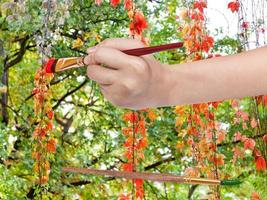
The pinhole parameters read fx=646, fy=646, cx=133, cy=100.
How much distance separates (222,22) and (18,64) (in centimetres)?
98

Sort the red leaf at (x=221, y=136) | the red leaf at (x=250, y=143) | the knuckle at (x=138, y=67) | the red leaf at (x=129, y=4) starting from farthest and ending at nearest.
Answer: the red leaf at (x=221, y=136) < the red leaf at (x=250, y=143) < the red leaf at (x=129, y=4) < the knuckle at (x=138, y=67)

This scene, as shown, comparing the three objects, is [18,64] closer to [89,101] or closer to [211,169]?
[89,101]

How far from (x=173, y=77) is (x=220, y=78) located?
4cm

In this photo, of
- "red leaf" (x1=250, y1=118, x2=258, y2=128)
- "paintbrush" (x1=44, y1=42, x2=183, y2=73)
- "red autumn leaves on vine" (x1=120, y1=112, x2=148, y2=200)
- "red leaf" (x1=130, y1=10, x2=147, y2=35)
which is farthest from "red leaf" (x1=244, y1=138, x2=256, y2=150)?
"paintbrush" (x1=44, y1=42, x2=183, y2=73)

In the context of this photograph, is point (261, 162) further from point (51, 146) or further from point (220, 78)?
point (220, 78)

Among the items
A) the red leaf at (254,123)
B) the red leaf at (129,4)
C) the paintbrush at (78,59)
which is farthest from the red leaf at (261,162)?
the paintbrush at (78,59)

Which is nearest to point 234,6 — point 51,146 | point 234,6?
point 234,6

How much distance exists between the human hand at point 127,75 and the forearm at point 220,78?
0.04ft

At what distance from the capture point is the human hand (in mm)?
560

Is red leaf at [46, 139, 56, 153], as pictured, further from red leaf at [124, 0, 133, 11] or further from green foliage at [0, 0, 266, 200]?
red leaf at [124, 0, 133, 11]

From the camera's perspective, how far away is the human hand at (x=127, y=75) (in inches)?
22.0

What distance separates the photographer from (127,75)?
1.84 ft

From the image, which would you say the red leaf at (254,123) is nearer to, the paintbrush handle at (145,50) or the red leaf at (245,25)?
the red leaf at (245,25)

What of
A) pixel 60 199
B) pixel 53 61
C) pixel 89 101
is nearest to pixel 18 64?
pixel 89 101
